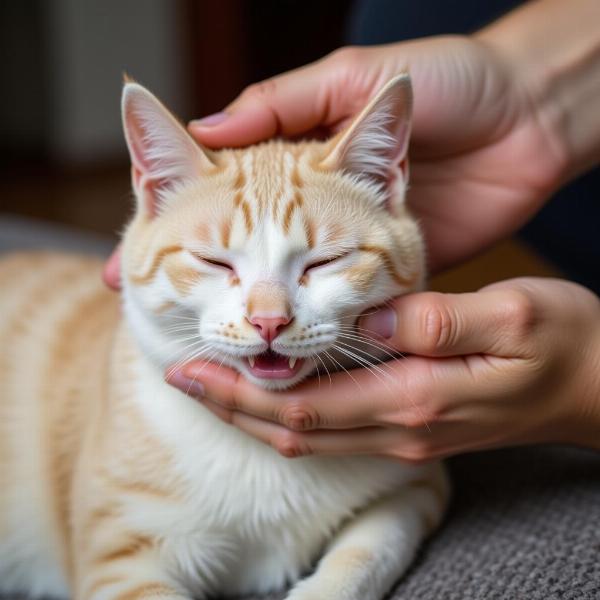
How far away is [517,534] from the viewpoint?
1157 mm

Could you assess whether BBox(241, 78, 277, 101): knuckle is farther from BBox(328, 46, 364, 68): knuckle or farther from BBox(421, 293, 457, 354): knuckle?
BBox(421, 293, 457, 354): knuckle

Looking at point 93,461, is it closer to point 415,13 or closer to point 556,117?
point 556,117

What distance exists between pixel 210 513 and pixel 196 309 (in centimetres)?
28

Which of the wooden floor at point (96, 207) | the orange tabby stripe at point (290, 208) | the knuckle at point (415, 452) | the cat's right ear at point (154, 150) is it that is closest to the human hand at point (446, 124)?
the cat's right ear at point (154, 150)

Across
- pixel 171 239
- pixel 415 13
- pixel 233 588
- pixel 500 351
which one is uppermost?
pixel 415 13

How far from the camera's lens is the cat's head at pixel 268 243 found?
3.06 feet

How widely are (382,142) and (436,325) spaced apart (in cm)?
26

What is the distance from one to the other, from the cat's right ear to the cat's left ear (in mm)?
172

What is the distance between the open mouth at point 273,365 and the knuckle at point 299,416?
0.18ft

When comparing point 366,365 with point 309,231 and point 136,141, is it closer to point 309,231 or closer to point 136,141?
point 309,231

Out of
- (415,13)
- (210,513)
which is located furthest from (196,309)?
(415,13)

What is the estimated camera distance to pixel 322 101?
1.25 metres

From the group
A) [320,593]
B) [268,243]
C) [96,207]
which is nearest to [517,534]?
[320,593]

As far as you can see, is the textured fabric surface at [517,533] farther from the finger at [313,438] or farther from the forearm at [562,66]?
the forearm at [562,66]
